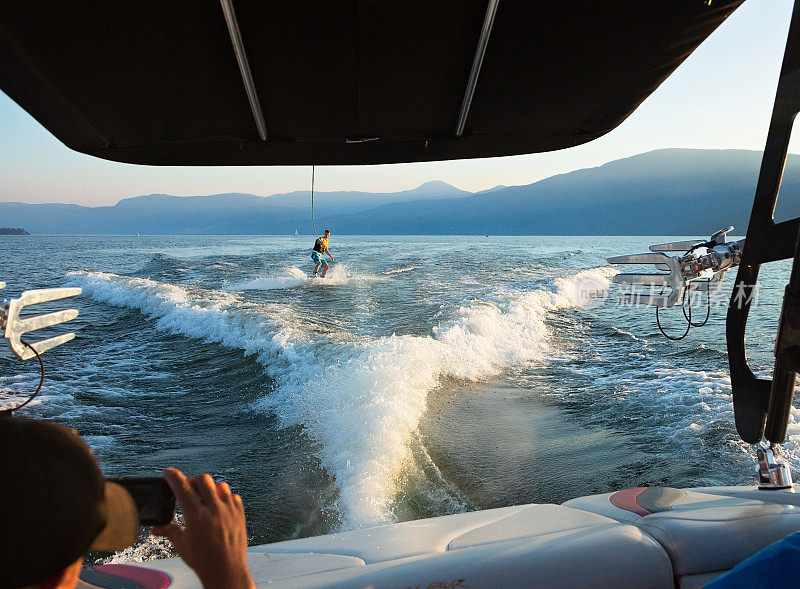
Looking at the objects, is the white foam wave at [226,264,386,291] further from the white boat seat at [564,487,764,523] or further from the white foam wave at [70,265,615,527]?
the white boat seat at [564,487,764,523]

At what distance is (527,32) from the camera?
1761mm

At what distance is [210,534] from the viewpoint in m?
0.68

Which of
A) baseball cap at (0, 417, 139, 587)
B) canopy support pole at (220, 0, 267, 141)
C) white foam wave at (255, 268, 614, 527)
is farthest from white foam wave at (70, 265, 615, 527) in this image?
baseball cap at (0, 417, 139, 587)

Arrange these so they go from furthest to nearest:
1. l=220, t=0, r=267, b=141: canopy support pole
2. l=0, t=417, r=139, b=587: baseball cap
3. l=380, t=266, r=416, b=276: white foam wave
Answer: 1. l=380, t=266, r=416, b=276: white foam wave
2. l=220, t=0, r=267, b=141: canopy support pole
3. l=0, t=417, r=139, b=587: baseball cap

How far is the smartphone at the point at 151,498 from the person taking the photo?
27.2 inches

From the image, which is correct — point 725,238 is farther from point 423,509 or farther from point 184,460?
point 184,460

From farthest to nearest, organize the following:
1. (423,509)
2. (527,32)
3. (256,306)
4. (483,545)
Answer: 1. (256,306)
2. (423,509)
3. (527,32)
4. (483,545)

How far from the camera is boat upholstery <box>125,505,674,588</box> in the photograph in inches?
50.6

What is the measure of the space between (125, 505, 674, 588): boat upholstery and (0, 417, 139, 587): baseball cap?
2.80 ft

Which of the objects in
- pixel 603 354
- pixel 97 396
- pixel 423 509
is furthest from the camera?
pixel 603 354

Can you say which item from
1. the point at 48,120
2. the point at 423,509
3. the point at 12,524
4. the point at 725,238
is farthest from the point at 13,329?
the point at 423,509

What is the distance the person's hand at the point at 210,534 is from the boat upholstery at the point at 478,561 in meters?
0.65

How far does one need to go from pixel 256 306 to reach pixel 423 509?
9.17 m

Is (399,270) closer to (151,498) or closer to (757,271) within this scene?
A: (757,271)
